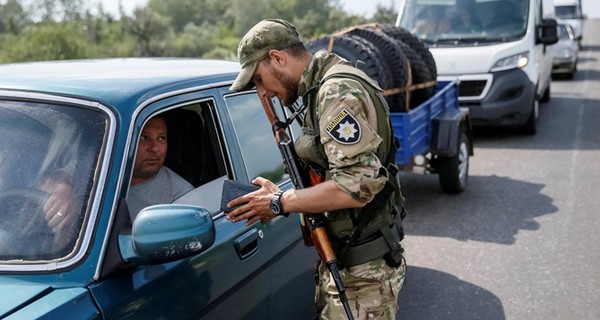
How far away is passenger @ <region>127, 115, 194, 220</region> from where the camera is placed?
9.38ft

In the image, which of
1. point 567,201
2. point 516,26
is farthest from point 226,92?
point 516,26

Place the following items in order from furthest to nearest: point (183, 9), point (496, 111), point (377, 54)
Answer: point (183, 9), point (496, 111), point (377, 54)

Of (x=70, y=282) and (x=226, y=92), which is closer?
(x=70, y=282)

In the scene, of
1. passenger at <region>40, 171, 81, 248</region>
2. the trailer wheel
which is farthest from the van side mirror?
passenger at <region>40, 171, 81, 248</region>

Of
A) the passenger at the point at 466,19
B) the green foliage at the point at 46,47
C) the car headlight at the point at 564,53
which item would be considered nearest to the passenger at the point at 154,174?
the passenger at the point at 466,19

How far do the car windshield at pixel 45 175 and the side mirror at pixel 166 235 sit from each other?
210mm

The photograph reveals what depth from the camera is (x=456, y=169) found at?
7.03m

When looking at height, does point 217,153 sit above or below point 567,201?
above

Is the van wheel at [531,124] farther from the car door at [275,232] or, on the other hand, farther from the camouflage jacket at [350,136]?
the camouflage jacket at [350,136]

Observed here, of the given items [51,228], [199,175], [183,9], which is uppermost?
[51,228]

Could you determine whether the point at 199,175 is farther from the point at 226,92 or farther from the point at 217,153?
the point at 226,92

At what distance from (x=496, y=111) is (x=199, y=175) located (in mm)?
7779

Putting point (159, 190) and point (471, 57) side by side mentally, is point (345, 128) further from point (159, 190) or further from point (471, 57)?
point (471, 57)

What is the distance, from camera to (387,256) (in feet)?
8.57
